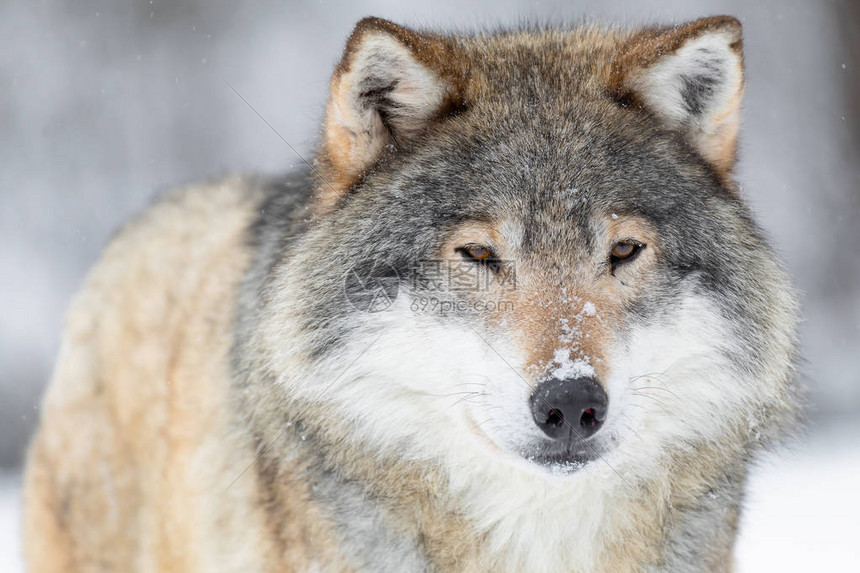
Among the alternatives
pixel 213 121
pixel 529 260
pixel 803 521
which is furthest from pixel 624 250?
pixel 213 121

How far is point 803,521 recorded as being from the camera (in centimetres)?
666

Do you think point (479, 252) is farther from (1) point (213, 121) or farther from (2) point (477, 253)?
(1) point (213, 121)

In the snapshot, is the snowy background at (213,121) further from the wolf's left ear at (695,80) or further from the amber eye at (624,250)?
the amber eye at (624,250)

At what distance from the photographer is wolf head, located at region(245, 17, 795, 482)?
301 cm

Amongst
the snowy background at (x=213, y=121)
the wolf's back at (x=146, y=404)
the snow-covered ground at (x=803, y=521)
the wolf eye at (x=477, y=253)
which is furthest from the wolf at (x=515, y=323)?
the snowy background at (x=213, y=121)

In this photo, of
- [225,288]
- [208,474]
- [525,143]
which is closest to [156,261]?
[225,288]

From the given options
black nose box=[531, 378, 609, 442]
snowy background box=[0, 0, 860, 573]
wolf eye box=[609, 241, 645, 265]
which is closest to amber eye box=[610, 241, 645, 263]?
wolf eye box=[609, 241, 645, 265]

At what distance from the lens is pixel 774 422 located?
349cm

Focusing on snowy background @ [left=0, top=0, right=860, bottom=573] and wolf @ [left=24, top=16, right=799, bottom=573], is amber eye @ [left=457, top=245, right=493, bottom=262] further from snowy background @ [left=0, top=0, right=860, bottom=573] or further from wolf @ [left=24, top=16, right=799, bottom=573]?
snowy background @ [left=0, top=0, right=860, bottom=573]

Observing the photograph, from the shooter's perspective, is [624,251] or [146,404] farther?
[146,404]

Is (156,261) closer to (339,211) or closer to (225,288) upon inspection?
(225,288)

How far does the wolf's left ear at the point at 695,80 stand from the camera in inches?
125

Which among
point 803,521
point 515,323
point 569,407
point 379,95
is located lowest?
point 803,521

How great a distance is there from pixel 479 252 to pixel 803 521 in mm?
4649
